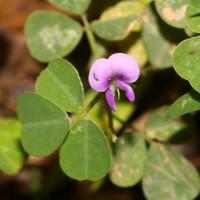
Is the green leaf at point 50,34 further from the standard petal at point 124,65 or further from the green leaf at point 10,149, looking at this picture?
the standard petal at point 124,65

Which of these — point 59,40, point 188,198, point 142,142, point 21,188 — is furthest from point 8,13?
point 188,198

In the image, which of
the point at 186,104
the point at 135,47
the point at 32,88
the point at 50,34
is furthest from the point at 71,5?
the point at 32,88

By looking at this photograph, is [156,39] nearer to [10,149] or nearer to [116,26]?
[116,26]

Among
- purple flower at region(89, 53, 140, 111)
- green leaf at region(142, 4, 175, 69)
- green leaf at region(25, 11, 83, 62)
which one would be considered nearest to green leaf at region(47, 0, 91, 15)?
green leaf at region(25, 11, 83, 62)

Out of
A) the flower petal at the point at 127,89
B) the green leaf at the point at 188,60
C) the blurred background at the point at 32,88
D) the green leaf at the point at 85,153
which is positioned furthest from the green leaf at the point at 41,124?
the blurred background at the point at 32,88

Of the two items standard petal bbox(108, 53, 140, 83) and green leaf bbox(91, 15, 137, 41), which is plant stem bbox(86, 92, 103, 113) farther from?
green leaf bbox(91, 15, 137, 41)
